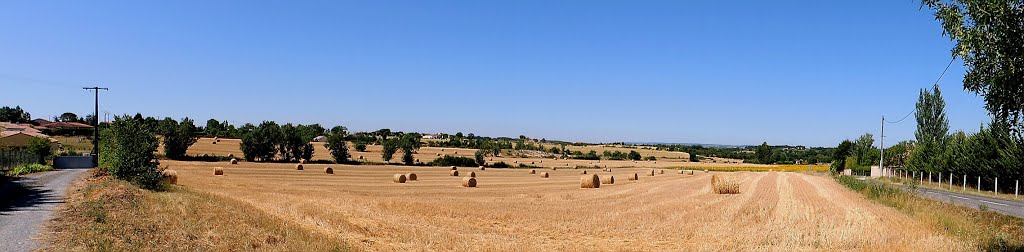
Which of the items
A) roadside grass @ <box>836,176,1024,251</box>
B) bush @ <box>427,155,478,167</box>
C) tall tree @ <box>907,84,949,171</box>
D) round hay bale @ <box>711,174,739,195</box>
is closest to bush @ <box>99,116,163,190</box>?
round hay bale @ <box>711,174,739,195</box>

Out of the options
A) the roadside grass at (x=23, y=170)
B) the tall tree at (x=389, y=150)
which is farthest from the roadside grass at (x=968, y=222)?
the tall tree at (x=389, y=150)

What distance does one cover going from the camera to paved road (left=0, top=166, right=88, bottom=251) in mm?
14039

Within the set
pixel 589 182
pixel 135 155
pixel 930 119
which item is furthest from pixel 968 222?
pixel 930 119

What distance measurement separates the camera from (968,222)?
20.9 meters

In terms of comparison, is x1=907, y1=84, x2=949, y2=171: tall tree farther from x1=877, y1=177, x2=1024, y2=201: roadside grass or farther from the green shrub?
the green shrub

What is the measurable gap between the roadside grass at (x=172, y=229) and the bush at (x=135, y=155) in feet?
34.0

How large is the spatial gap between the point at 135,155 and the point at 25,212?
1447 centimetres

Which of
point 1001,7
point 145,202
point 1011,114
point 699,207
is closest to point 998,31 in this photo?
point 1001,7

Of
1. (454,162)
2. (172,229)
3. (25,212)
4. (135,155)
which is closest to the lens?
(172,229)

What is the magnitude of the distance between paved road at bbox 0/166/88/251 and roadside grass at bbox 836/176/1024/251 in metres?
20.5

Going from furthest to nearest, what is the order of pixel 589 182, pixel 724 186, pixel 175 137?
pixel 175 137
pixel 589 182
pixel 724 186

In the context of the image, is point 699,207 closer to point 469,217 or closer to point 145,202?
point 469,217

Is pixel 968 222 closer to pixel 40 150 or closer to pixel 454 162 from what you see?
pixel 40 150

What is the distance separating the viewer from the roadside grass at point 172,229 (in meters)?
13.6
